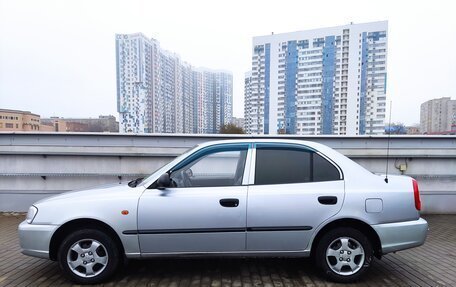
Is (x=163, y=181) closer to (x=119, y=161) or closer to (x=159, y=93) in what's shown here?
(x=119, y=161)

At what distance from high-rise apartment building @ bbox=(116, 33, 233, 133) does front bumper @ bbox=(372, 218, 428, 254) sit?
1800 inches

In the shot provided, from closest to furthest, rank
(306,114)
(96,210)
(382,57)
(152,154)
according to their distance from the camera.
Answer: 1. (96,210)
2. (152,154)
3. (382,57)
4. (306,114)

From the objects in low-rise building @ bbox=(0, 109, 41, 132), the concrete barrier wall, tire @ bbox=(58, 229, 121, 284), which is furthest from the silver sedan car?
low-rise building @ bbox=(0, 109, 41, 132)

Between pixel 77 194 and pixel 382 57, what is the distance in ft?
239

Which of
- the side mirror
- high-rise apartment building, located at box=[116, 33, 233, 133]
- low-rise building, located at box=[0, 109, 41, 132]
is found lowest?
the side mirror

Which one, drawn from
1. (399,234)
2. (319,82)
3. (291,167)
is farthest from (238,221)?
(319,82)

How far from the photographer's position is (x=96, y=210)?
9.56 feet

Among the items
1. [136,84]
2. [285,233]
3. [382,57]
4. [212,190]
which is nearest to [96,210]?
[212,190]

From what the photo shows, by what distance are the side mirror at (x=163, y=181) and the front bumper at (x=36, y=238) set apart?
1.23 m

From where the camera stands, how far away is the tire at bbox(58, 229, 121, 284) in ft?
9.62

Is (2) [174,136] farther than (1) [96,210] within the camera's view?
Yes

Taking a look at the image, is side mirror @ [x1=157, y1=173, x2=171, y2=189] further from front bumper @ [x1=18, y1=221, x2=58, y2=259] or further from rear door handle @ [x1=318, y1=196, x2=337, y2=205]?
rear door handle @ [x1=318, y1=196, x2=337, y2=205]

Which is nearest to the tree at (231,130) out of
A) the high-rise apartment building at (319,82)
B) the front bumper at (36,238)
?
→ the high-rise apartment building at (319,82)

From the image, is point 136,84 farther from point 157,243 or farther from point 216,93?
point 157,243
